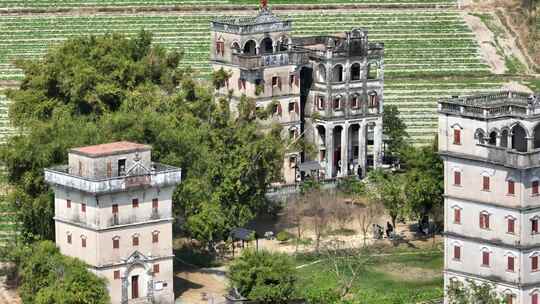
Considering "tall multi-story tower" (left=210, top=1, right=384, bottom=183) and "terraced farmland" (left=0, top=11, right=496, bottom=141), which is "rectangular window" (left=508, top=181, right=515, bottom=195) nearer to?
"tall multi-story tower" (left=210, top=1, right=384, bottom=183)

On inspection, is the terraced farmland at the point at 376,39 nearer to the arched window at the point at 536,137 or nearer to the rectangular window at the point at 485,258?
the arched window at the point at 536,137

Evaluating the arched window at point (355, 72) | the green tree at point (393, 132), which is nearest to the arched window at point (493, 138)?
the arched window at point (355, 72)

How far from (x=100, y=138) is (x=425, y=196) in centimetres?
2459

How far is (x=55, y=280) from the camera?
125 m

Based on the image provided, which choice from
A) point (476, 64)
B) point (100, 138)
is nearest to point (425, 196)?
point (100, 138)

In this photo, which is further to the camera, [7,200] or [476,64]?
[476,64]

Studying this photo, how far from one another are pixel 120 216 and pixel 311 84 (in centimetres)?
3766

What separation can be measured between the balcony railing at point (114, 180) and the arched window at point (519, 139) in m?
21.6

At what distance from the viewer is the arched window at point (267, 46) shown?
16075 cm

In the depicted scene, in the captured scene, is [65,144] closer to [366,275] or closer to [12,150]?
[12,150]

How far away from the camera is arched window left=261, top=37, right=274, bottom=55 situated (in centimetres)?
16075

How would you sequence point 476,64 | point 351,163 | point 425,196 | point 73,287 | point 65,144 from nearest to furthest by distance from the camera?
1. point 73,287
2. point 65,144
3. point 425,196
4. point 351,163
5. point 476,64

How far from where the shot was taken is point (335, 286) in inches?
5162

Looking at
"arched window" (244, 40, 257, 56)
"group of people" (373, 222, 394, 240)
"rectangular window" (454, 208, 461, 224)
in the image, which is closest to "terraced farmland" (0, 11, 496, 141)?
"arched window" (244, 40, 257, 56)
